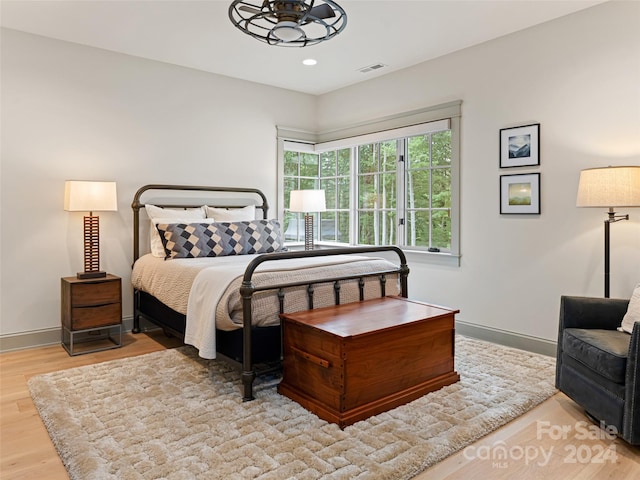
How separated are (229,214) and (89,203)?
52.7 inches

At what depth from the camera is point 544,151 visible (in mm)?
3562

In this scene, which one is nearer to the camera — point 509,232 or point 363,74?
point 509,232

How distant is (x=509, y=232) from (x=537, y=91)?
1.16 meters

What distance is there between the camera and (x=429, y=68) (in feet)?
14.4

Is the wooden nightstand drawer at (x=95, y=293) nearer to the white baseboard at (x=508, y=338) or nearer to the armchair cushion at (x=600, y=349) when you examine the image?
the white baseboard at (x=508, y=338)

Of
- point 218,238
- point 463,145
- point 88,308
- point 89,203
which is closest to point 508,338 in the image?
point 463,145

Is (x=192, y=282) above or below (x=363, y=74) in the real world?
below

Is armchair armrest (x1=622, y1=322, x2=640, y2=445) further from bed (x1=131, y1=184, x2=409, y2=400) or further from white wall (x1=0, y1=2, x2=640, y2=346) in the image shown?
bed (x1=131, y1=184, x2=409, y2=400)

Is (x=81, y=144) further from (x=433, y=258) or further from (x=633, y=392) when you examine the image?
(x=633, y=392)

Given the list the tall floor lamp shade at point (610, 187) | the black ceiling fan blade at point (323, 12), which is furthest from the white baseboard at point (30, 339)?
the tall floor lamp shade at point (610, 187)

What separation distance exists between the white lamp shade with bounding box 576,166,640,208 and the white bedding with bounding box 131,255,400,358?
1.42m

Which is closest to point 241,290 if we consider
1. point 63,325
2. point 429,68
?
point 63,325

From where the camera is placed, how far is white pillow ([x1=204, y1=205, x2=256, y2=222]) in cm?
455

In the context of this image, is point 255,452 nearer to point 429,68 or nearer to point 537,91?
point 537,91
